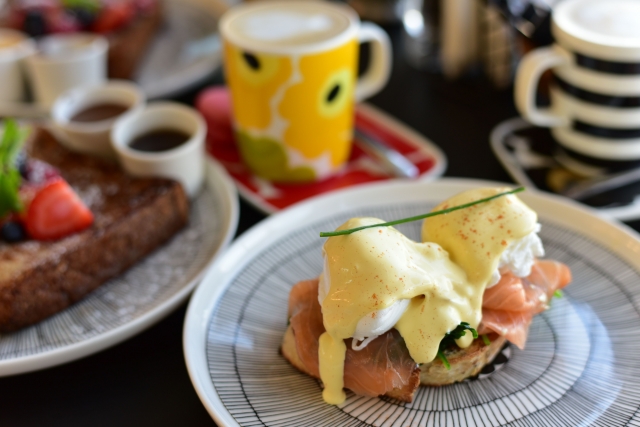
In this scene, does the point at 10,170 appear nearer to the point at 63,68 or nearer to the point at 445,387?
the point at 63,68

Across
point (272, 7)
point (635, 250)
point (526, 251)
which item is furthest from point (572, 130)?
point (272, 7)

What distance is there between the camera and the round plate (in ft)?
4.08

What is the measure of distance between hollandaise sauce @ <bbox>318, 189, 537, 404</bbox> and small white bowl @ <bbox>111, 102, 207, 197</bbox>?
817mm

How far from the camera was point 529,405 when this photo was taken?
108cm

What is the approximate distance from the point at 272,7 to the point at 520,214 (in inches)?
45.0

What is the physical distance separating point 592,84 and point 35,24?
2.39 m

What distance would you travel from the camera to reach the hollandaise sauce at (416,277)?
1.01m

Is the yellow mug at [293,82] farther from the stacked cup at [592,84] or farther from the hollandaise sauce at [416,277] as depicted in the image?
the hollandaise sauce at [416,277]

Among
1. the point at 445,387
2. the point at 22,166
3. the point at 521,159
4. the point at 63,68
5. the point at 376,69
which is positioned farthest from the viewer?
the point at 63,68

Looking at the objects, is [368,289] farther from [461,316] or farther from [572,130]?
[572,130]

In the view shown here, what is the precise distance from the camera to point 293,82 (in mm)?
1663

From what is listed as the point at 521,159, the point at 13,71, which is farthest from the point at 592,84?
the point at 13,71

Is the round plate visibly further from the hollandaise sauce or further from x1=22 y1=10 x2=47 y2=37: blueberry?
x1=22 y1=10 x2=47 y2=37: blueberry

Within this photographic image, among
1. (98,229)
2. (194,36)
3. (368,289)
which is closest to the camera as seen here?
(368,289)
